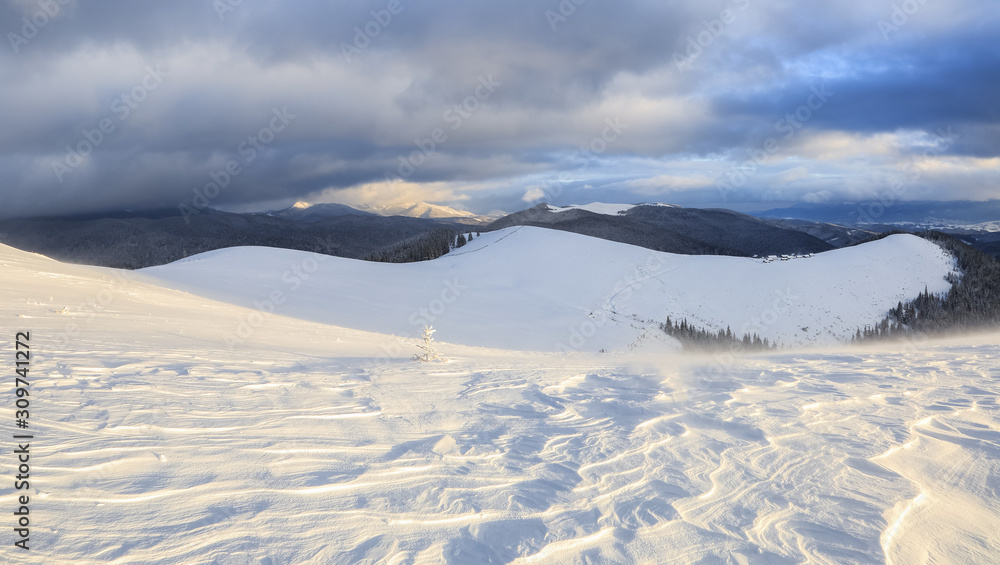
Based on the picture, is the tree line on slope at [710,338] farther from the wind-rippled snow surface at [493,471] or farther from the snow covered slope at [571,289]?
the wind-rippled snow surface at [493,471]

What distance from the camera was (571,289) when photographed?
90.8ft

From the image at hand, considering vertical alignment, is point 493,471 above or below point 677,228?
below

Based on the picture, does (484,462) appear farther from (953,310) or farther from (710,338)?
(953,310)

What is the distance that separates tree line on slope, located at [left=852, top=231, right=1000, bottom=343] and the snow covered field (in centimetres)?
2104

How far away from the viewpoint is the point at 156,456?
3404mm

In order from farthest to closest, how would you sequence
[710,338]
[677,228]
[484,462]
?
[677,228], [710,338], [484,462]

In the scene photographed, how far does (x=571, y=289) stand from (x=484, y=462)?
79.2ft

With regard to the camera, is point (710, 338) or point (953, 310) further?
point (953, 310)

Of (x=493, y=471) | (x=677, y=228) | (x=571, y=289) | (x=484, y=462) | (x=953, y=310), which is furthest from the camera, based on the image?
(x=677, y=228)

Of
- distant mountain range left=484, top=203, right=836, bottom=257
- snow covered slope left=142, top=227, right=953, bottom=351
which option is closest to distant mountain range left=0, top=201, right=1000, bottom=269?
distant mountain range left=484, top=203, right=836, bottom=257

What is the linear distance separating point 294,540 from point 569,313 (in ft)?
71.1

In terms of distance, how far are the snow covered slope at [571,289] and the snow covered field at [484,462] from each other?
968cm

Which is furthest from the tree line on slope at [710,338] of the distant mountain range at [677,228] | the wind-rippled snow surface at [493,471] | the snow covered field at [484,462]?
the distant mountain range at [677,228]

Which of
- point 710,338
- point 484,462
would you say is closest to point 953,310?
point 710,338
